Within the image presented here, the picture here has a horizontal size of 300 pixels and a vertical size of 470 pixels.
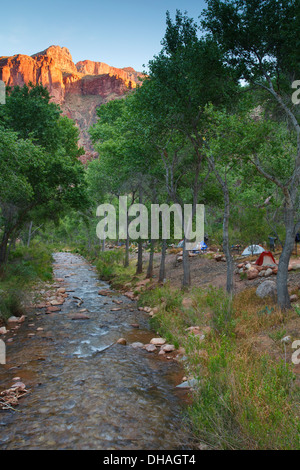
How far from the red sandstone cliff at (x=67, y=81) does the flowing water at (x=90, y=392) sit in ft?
469

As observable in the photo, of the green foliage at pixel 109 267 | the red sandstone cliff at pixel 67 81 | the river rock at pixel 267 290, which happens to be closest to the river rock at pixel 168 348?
the river rock at pixel 267 290

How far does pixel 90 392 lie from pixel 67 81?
7501 inches

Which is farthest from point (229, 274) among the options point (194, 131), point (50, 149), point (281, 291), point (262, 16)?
point (50, 149)

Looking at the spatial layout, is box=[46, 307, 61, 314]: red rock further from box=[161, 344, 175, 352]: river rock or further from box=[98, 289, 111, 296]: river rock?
box=[161, 344, 175, 352]: river rock

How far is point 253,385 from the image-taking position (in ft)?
15.4

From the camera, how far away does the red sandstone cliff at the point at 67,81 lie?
152137mm

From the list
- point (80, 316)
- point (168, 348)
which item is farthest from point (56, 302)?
point (168, 348)

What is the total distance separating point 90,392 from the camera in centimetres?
623

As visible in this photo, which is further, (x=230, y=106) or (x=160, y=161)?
(x=160, y=161)

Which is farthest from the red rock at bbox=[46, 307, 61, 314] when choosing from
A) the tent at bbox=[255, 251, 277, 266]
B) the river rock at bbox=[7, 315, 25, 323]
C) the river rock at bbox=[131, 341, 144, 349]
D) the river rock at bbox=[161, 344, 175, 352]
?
the tent at bbox=[255, 251, 277, 266]

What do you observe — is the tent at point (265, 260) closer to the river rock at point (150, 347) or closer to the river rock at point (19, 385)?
the river rock at point (150, 347)

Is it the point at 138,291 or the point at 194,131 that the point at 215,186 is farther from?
the point at 138,291
